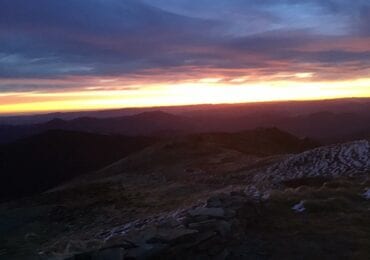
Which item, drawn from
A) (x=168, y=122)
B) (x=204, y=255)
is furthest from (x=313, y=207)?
(x=168, y=122)

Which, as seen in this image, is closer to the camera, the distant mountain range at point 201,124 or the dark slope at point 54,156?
the dark slope at point 54,156

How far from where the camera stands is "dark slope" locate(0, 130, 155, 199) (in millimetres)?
70750

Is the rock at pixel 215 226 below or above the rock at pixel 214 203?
below

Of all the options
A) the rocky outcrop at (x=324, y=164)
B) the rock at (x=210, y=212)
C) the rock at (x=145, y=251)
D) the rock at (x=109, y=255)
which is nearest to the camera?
the rock at (x=109, y=255)

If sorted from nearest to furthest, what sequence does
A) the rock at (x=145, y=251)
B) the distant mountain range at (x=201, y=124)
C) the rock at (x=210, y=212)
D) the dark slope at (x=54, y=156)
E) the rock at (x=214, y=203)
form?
1. the rock at (x=145, y=251)
2. the rock at (x=210, y=212)
3. the rock at (x=214, y=203)
4. the dark slope at (x=54, y=156)
5. the distant mountain range at (x=201, y=124)

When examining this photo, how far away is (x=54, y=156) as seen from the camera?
79.1 metres

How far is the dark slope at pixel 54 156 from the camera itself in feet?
232

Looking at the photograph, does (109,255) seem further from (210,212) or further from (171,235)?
(210,212)

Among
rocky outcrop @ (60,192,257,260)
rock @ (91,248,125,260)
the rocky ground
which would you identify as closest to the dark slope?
the rocky ground

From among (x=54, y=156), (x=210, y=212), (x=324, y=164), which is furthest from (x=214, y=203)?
(x=54, y=156)

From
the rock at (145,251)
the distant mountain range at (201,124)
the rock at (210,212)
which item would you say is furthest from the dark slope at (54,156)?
the distant mountain range at (201,124)

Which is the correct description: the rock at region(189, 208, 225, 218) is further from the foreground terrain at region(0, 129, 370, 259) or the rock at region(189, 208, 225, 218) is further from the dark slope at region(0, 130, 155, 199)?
the dark slope at region(0, 130, 155, 199)

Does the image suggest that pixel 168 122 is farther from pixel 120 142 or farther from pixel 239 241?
pixel 239 241

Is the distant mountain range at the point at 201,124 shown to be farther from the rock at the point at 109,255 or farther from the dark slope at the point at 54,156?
the rock at the point at 109,255
